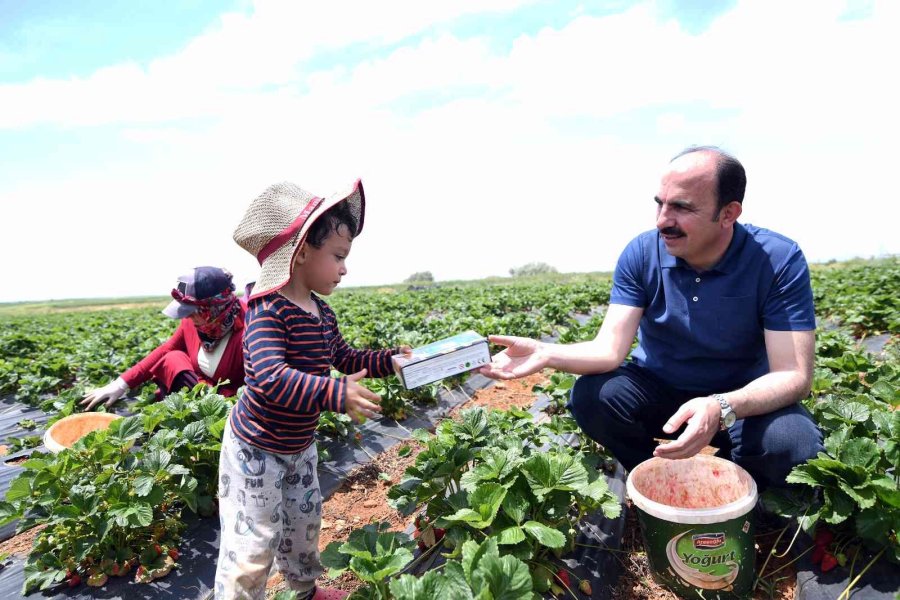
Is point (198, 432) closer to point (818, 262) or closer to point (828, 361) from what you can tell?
point (828, 361)

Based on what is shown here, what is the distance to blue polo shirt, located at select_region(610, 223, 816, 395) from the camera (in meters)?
2.37

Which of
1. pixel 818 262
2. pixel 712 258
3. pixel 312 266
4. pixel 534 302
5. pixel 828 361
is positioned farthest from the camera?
pixel 818 262

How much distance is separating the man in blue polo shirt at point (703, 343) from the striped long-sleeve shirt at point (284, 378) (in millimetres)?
903

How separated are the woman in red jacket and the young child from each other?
146cm

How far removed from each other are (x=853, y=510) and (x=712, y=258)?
117 centimetres

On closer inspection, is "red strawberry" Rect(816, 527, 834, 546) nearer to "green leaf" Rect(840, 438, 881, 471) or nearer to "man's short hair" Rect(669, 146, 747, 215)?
"green leaf" Rect(840, 438, 881, 471)

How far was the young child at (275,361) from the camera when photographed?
1.93 metres

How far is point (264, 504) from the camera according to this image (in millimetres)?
2031

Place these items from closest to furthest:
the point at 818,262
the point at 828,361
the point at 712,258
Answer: the point at 712,258 → the point at 828,361 → the point at 818,262

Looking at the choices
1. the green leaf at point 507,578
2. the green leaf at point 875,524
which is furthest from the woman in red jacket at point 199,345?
the green leaf at point 875,524

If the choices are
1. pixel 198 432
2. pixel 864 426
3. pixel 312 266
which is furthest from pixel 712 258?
pixel 198 432

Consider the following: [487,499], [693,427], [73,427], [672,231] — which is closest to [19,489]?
[73,427]

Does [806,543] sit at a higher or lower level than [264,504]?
lower

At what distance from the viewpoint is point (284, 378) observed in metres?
1.79
